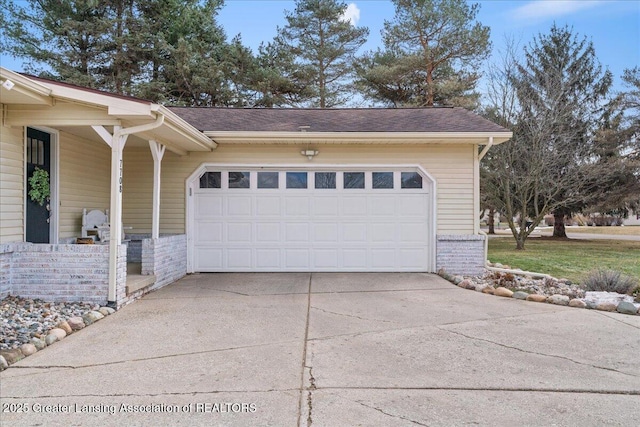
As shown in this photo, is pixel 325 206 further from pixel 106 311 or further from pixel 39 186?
pixel 39 186

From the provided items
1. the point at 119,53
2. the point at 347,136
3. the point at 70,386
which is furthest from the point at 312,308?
the point at 119,53

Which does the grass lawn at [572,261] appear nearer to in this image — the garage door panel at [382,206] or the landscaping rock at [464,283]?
the landscaping rock at [464,283]

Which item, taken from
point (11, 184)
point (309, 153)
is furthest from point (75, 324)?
point (309, 153)

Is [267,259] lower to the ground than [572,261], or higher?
higher

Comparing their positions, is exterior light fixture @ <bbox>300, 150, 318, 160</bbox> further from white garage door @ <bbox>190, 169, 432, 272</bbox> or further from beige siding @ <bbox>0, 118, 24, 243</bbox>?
beige siding @ <bbox>0, 118, 24, 243</bbox>

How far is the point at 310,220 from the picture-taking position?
27.9 feet

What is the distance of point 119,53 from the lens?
16609mm

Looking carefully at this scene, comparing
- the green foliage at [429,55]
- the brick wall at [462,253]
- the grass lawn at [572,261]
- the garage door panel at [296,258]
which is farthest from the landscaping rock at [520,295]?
the green foliage at [429,55]

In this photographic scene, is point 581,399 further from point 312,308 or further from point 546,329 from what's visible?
point 312,308

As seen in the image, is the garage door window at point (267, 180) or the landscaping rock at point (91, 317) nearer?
the landscaping rock at point (91, 317)

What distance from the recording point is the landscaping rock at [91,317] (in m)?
4.91

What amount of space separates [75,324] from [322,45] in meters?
18.4

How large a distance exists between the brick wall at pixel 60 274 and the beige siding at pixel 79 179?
1.17m

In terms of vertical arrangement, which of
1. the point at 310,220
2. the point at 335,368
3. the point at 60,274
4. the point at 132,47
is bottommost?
the point at 335,368
